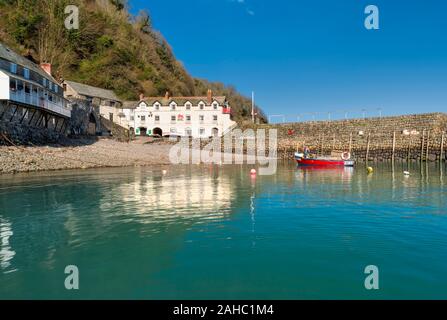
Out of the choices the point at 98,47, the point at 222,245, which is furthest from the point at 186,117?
the point at 222,245

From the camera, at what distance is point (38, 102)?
39.5 m

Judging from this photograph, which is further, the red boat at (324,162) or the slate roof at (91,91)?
the slate roof at (91,91)

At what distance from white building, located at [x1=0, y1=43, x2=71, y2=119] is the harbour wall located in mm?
37903

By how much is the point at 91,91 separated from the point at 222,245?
65.5 meters

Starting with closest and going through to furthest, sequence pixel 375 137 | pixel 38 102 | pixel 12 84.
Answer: pixel 12 84 → pixel 38 102 → pixel 375 137

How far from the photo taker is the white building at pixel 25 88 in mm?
34206

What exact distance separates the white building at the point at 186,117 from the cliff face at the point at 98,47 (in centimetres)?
997

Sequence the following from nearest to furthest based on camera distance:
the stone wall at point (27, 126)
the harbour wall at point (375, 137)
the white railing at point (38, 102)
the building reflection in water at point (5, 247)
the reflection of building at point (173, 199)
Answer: the building reflection in water at point (5, 247)
the reflection of building at point (173, 199)
the stone wall at point (27, 126)
the white railing at point (38, 102)
the harbour wall at point (375, 137)

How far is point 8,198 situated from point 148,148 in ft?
115
